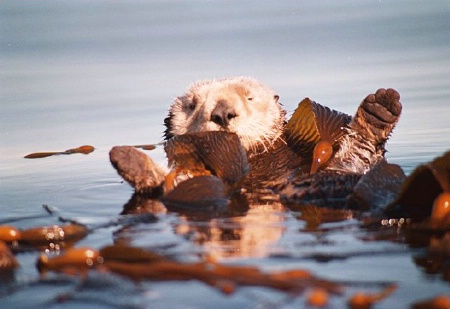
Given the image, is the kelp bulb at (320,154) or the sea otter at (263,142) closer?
the sea otter at (263,142)

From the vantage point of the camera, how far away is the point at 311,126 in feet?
18.6

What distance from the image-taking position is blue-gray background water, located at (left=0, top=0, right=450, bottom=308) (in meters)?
3.64

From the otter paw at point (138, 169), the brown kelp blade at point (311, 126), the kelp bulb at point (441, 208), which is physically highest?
the brown kelp blade at point (311, 126)

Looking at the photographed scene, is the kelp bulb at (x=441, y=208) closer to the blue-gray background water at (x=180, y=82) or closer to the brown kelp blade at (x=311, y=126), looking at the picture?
the blue-gray background water at (x=180, y=82)

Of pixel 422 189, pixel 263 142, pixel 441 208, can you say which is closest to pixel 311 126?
pixel 263 142

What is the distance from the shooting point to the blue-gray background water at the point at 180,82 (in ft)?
11.9

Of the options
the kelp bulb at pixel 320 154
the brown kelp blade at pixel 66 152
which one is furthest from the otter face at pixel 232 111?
the brown kelp blade at pixel 66 152

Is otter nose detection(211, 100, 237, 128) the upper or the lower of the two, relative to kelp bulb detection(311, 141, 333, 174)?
upper

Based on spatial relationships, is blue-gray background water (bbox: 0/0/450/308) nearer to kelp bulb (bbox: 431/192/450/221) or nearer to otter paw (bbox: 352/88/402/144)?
kelp bulb (bbox: 431/192/450/221)

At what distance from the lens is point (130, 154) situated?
5004 mm

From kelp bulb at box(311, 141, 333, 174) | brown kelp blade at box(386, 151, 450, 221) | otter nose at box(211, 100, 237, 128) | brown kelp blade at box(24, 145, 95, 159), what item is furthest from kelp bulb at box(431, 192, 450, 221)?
brown kelp blade at box(24, 145, 95, 159)

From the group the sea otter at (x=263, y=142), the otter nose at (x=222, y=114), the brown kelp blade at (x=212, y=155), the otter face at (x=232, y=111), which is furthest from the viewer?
the otter face at (x=232, y=111)

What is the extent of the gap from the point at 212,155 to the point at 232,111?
347 mm

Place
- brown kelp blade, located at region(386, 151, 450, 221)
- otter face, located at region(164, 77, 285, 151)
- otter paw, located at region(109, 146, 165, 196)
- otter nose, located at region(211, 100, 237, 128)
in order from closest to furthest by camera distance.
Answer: brown kelp blade, located at region(386, 151, 450, 221)
otter paw, located at region(109, 146, 165, 196)
otter nose, located at region(211, 100, 237, 128)
otter face, located at region(164, 77, 285, 151)
